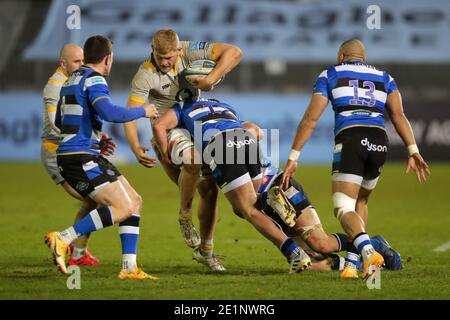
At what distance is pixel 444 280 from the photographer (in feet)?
28.0

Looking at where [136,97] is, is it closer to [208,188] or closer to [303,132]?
[208,188]

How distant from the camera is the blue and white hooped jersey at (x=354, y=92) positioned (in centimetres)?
871

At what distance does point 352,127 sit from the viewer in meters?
8.72

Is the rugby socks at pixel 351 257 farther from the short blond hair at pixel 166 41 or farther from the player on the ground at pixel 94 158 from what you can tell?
the short blond hair at pixel 166 41

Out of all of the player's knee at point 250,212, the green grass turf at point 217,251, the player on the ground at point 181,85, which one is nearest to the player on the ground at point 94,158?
the green grass turf at point 217,251

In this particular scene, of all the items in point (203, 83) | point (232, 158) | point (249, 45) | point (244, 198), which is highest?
point (249, 45)

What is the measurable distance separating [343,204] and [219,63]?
232cm

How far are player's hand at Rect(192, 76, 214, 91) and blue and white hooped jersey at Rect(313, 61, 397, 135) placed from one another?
4.47 ft

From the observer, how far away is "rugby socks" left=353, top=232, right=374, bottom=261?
814 cm

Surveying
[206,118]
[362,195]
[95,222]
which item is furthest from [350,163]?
[95,222]

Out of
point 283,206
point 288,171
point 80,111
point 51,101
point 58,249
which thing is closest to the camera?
point 58,249

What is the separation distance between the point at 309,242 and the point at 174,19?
17.1 m

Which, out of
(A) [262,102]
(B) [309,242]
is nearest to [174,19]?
(A) [262,102]

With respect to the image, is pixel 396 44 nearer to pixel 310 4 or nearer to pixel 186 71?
pixel 310 4
